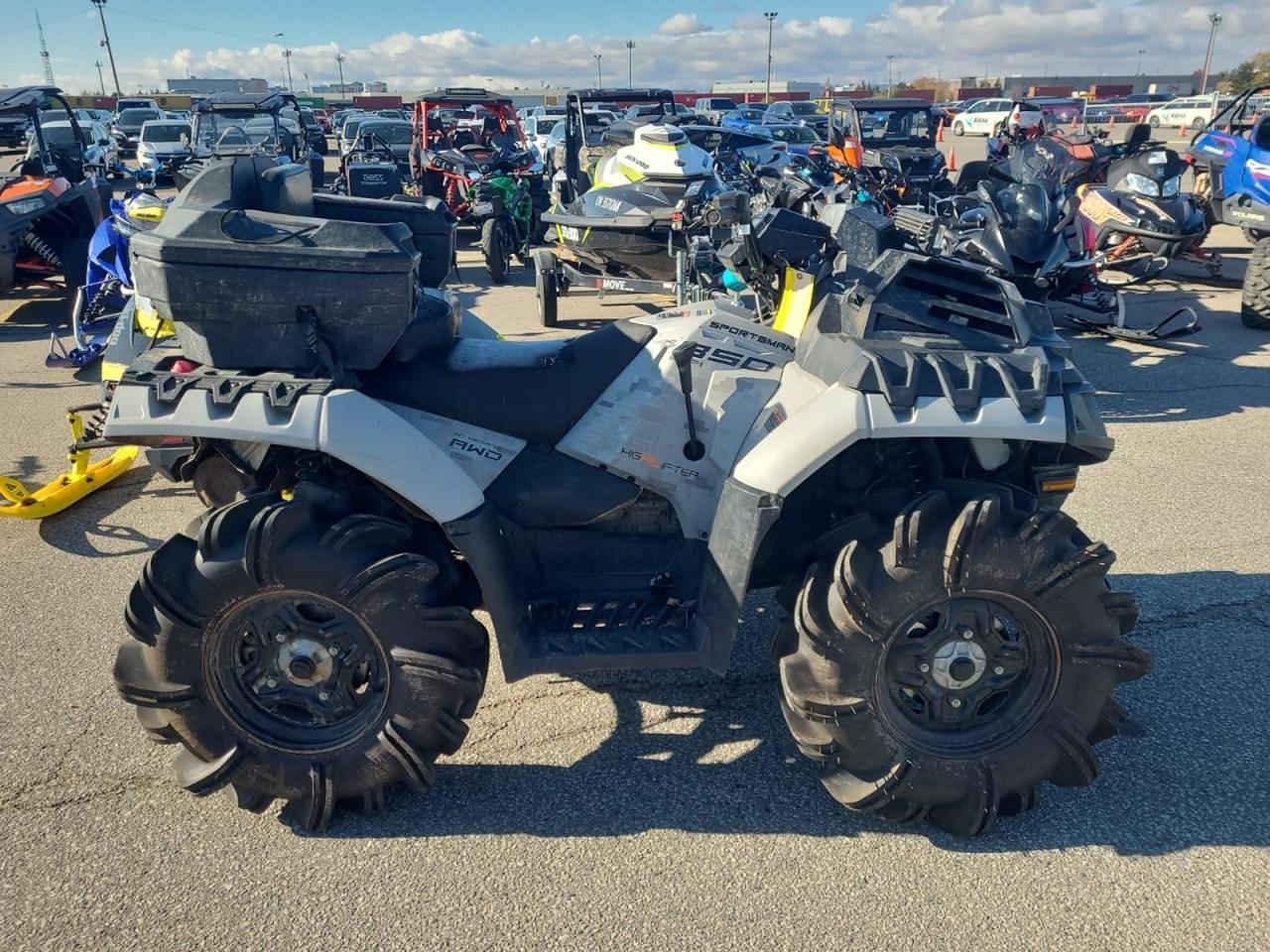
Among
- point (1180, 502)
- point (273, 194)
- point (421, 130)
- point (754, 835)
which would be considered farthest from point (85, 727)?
point (421, 130)

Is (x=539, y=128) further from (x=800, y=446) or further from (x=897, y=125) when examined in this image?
(x=800, y=446)

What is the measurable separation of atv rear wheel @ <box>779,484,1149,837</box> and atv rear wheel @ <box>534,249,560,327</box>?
6939mm

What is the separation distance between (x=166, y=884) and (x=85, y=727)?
0.95 m

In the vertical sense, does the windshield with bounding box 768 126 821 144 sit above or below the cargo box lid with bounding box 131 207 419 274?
below

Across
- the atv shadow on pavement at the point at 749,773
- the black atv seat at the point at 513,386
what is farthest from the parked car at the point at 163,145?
the atv shadow on pavement at the point at 749,773

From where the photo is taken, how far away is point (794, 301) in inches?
125

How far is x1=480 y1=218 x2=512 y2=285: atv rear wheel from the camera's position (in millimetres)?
11604

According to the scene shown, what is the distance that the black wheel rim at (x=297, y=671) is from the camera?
265 cm

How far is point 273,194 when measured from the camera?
3.02 metres

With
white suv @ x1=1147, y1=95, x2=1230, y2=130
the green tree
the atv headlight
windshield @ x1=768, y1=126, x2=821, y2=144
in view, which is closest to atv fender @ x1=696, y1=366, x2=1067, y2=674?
the atv headlight

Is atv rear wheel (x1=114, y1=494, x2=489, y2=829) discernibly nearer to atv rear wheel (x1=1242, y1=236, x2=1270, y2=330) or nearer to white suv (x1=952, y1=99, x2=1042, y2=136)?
atv rear wheel (x1=1242, y1=236, x2=1270, y2=330)

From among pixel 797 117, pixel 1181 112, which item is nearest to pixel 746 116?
pixel 797 117

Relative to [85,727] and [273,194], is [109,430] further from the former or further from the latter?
[85,727]

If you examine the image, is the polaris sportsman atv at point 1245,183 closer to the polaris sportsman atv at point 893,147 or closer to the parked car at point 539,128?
the polaris sportsman atv at point 893,147
